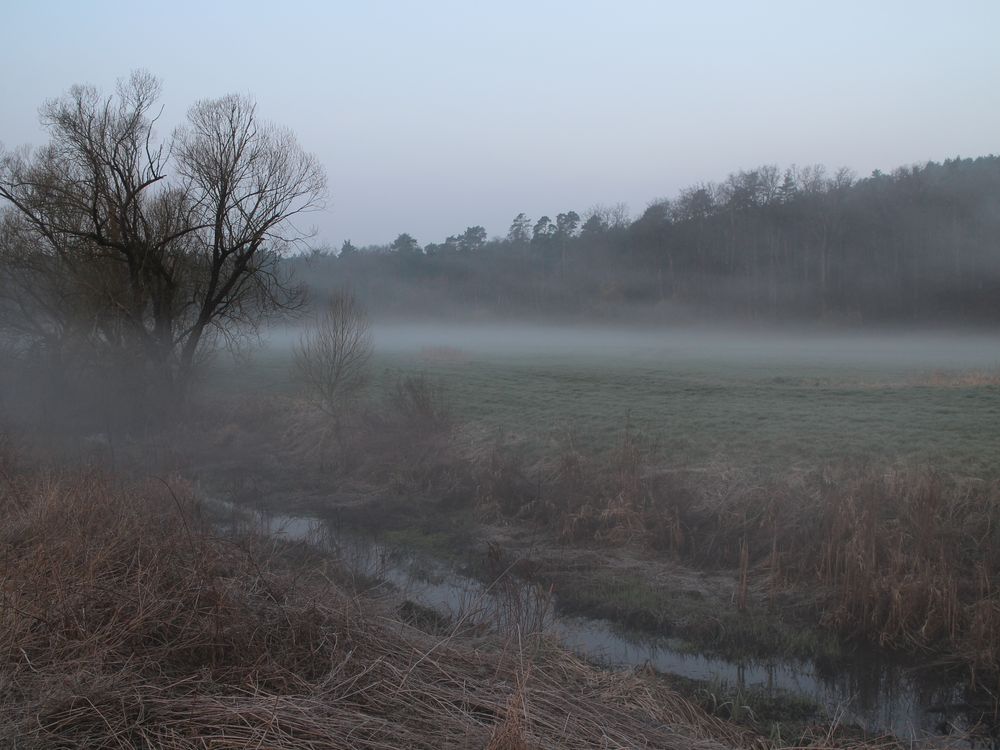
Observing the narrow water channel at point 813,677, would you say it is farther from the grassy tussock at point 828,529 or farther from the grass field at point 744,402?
the grass field at point 744,402

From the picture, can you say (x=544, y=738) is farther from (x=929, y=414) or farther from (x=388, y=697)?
(x=929, y=414)

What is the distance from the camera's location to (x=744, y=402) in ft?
70.0

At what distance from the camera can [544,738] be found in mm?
4035

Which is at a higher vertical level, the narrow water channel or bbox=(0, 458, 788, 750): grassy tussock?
bbox=(0, 458, 788, 750): grassy tussock

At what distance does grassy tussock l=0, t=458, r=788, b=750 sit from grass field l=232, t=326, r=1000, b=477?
30.5 feet

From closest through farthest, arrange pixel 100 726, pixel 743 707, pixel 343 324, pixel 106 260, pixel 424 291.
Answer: pixel 100 726, pixel 743 707, pixel 343 324, pixel 106 260, pixel 424 291

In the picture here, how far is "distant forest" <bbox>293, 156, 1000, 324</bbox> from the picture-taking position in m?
66.2

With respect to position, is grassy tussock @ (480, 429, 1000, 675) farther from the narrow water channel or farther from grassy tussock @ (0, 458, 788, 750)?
grassy tussock @ (0, 458, 788, 750)

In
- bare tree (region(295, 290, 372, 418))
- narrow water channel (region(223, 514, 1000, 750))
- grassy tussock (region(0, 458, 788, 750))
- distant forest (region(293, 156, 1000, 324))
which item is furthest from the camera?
distant forest (region(293, 156, 1000, 324))

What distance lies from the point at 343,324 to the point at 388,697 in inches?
646

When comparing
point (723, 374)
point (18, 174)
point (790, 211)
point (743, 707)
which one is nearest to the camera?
point (743, 707)

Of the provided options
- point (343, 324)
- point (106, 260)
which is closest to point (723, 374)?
point (343, 324)

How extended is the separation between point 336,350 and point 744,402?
1092 centimetres

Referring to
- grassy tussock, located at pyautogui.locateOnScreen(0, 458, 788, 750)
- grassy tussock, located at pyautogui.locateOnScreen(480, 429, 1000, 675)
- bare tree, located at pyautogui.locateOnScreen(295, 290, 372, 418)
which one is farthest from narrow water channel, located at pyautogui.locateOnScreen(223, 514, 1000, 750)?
bare tree, located at pyautogui.locateOnScreen(295, 290, 372, 418)
